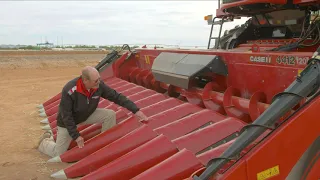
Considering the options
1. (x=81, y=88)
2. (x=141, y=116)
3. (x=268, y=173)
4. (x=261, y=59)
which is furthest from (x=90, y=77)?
(x=268, y=173)

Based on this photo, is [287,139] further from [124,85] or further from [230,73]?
[124,85]

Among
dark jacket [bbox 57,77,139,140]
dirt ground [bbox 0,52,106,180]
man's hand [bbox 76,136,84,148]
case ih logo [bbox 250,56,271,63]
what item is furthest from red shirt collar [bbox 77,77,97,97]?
case ih logo [bbox 250,56,271,63]

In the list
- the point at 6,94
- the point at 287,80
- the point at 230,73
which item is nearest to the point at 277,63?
the point at 287,80

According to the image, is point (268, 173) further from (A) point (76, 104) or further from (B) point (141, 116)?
(A) point (76, 104)

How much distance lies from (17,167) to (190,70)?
226 cm

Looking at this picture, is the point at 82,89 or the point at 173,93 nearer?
the point at 82,89

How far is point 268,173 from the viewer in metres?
2.25

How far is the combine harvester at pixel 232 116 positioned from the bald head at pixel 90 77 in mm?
529

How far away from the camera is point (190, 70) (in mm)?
3787

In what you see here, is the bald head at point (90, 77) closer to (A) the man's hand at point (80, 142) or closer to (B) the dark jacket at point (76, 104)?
(B) the dark jacket at point (76, 104)

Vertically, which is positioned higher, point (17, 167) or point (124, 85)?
point (124, 85)

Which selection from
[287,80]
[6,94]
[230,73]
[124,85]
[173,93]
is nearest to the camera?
[287,80]

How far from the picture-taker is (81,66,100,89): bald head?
12.2 feet

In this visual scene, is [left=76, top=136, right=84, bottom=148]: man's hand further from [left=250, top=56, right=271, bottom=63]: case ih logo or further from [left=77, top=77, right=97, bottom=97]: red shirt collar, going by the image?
[left=250, top=56, right=271, bottom=63]: case ih logo
